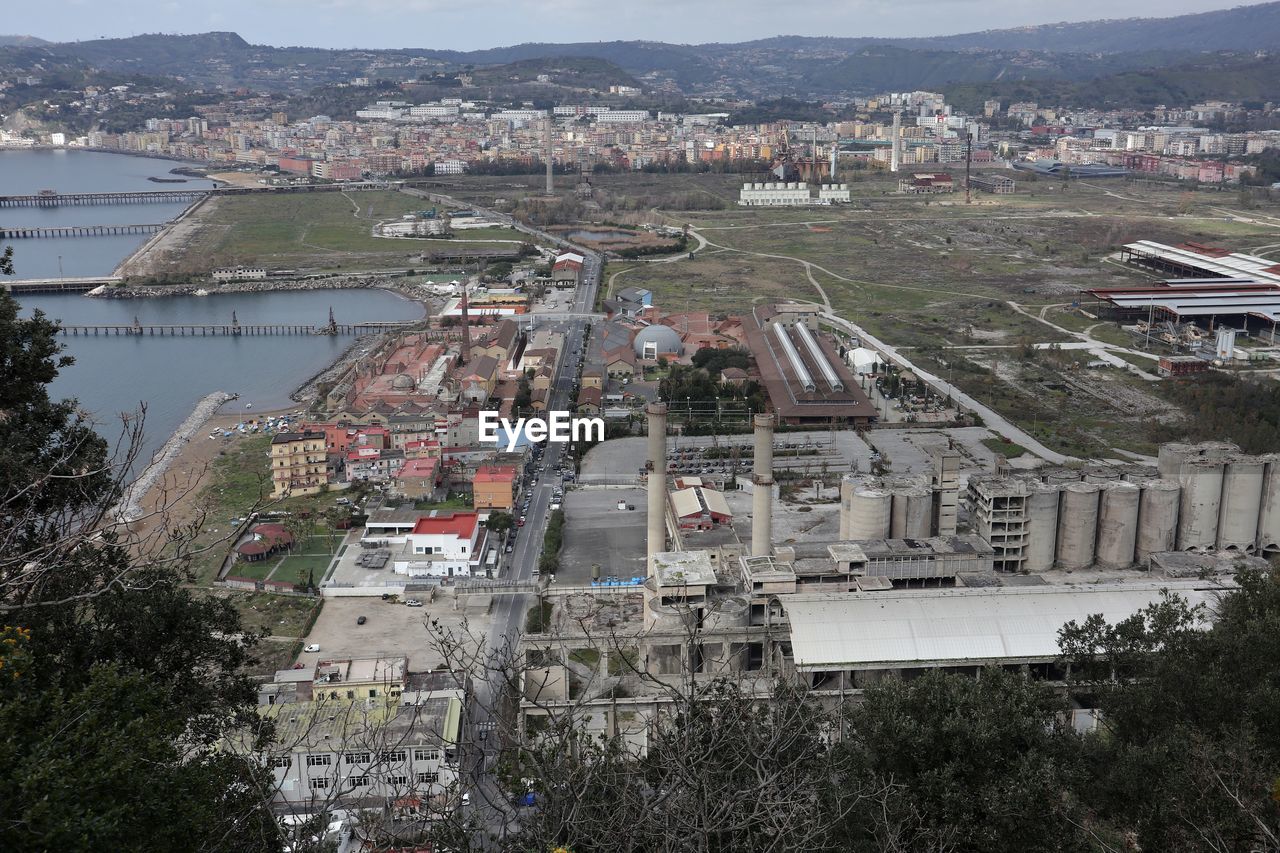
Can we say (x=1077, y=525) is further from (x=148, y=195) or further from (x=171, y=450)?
(x=148, y=195)

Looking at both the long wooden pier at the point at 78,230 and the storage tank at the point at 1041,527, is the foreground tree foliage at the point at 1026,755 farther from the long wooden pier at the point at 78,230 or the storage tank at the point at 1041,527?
the long wooden pier at the point at 78,230

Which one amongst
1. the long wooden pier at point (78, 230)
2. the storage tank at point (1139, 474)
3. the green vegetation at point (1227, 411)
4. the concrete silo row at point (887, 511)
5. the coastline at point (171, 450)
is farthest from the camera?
the long wooden pier at point (78, 230)

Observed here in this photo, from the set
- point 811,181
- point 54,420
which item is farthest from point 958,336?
point 811,181

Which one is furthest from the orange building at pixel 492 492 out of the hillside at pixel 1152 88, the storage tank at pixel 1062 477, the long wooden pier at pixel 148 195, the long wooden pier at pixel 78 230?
the hillside at pixel 1152 88

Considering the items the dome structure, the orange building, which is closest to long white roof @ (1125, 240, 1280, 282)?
the dome structure

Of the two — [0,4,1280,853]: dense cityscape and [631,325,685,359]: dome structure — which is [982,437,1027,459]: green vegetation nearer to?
[0,4,1280,853]: dense cityscape

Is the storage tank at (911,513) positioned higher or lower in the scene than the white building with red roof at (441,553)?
higher

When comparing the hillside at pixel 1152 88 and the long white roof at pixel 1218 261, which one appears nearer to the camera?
the long white roof at pixel 1218 261

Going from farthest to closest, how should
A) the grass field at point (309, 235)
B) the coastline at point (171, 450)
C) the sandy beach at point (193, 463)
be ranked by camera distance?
the grass field at point (309, 235)
the coastline at point (171, 450)
the sandy beach at point (193, 463)
